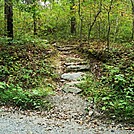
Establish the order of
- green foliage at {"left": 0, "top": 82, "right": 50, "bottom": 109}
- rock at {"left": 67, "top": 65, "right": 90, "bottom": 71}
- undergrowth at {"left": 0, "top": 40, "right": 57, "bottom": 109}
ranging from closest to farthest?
green foliage at {"left": 0, "top": 82, "right": 50, "bottom": 109} → undergrowth at {"left": 0, "top": 40, "right": 57, "bottom": 109} → rock at {"left": 67, "top": 65, "right": 90, "bottom": 71}

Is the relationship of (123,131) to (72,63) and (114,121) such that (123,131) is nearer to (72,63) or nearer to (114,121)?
(114,121)

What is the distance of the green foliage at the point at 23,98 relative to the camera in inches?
221

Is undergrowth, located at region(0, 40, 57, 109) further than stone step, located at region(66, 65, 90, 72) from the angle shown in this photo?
No

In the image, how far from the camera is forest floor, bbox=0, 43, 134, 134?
451cm

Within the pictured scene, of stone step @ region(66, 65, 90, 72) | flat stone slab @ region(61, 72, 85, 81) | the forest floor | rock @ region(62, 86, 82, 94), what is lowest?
the forest floor

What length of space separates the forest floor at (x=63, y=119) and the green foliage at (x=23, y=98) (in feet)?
0.74

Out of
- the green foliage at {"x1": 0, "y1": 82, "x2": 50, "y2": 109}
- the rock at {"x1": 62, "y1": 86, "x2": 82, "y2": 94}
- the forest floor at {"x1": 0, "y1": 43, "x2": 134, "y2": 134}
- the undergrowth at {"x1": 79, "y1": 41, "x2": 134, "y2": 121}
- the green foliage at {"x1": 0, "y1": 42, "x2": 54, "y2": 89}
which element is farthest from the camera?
the green foliage at {"x1": 0, "y1": 42, "x2": 54, "y2": 89}

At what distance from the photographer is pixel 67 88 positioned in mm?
6828

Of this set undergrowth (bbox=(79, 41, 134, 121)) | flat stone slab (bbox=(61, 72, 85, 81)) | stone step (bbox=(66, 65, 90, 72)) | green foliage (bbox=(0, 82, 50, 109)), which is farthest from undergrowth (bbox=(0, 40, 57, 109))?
undergrowth (bbox=(79, 41, 134, 121))

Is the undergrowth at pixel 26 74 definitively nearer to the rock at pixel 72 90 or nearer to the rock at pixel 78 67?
the rock at pixel 72 90

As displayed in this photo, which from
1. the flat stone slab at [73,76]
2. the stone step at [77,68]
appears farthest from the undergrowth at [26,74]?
the stone step at [77,68]

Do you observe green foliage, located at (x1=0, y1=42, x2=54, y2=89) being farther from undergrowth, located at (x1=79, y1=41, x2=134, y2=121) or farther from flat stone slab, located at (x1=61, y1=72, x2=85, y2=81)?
undergrowth, located at (x1=79, y1=41, x2=134, y2=121)

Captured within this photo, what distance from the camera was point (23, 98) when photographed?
227 inches

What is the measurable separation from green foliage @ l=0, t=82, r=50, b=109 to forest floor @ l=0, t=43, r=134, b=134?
23cm
